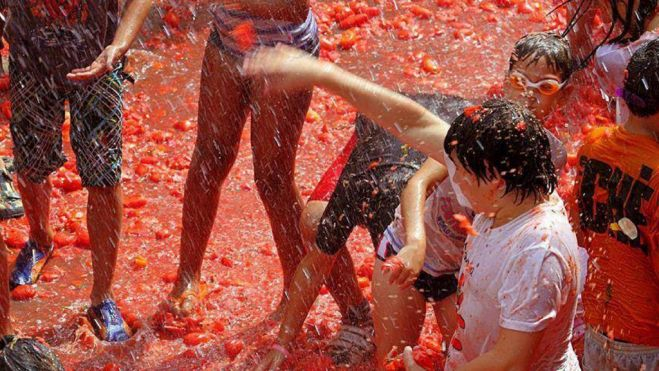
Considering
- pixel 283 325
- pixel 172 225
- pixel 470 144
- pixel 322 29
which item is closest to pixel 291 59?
pixel 470 144

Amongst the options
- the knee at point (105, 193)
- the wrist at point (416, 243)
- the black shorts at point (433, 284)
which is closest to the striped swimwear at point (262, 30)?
the knee at point (105, 193)

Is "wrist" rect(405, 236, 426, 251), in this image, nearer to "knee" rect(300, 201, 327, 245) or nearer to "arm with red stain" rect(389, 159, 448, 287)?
"arm with red stain" rect(389, 159, 448, 287)

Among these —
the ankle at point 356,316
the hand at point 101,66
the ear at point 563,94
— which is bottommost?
the ankle at point 356,316

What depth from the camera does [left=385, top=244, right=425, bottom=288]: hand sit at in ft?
11.6

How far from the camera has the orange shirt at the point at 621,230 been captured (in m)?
3.48

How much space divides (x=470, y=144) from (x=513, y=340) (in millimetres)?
631

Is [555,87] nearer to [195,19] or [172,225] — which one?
[172,225]

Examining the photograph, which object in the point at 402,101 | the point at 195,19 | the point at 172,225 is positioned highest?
the point at 402,101

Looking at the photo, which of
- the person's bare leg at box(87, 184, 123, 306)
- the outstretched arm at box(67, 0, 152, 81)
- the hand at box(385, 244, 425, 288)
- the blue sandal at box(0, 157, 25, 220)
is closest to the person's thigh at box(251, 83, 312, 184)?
the outstretched arm at box(67, 0, 152, 81)

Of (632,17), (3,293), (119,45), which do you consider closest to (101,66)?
(119,45)

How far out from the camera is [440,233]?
4133 mm

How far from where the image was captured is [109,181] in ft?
17.1

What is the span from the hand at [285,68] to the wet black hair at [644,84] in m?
1.10

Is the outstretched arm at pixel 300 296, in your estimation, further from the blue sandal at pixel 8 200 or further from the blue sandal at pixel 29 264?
the blue sandal at pixel 8 200
